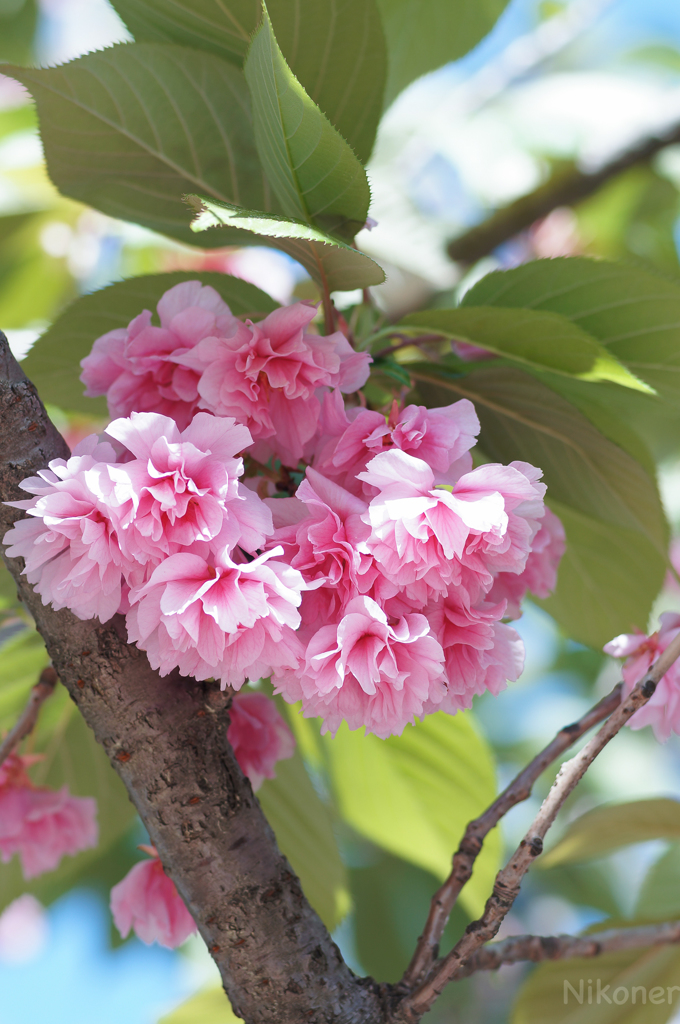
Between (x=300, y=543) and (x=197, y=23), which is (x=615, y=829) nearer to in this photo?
(x=300, y=543)

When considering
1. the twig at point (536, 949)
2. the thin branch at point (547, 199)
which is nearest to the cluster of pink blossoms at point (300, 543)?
the twig at point (536, 949)

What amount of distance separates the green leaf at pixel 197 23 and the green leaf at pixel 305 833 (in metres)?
0.69

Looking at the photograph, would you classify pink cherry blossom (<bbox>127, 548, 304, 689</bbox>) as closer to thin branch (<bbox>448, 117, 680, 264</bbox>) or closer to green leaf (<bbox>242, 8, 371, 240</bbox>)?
green leaf (<bbox>242, 8, 371, 240</bbox>)

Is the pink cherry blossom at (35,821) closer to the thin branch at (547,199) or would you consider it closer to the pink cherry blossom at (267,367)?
the pink cherry blossom at (267,367)

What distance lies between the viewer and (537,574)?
60cm

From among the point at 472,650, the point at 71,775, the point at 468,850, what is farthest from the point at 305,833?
the point at 472,650

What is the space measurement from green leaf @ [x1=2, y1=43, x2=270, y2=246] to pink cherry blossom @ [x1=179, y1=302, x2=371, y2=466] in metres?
0.18

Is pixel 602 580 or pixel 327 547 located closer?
pixel 327 547

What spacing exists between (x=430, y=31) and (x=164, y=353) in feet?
2.28

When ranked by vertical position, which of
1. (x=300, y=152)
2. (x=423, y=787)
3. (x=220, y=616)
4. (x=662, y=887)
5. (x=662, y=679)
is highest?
(x=300, y=152)

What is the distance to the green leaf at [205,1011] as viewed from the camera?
81 cm

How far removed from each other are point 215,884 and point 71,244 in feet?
5.08

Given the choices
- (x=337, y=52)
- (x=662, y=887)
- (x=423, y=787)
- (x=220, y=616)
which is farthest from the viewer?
(x=662, y=887)

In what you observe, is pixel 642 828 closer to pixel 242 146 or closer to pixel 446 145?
pixel 242 146
